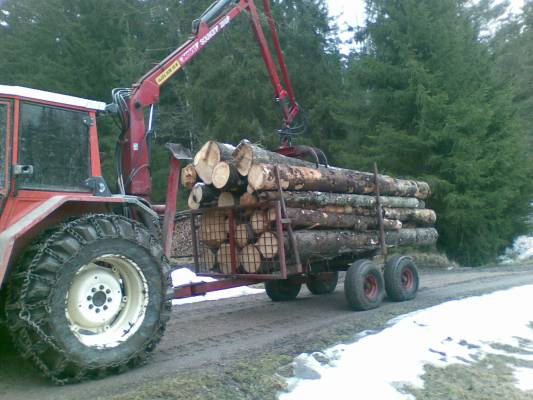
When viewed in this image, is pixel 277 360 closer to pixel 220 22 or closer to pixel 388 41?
pixel 220 22

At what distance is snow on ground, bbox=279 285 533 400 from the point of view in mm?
4375

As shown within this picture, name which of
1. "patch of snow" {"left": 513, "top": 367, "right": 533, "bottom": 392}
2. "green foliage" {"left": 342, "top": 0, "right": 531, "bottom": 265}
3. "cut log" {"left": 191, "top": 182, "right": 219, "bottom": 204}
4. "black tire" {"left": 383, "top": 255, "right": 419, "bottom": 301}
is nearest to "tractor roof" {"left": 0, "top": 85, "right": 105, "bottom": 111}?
"cut log" {"left": 191, "top": 182, "right": 219, "bottom": 204}

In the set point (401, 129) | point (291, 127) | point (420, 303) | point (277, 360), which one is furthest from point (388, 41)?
point (277, 360)

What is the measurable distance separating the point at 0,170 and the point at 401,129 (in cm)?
1342

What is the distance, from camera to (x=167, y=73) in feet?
23.6

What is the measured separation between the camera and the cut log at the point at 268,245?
687 centimetres

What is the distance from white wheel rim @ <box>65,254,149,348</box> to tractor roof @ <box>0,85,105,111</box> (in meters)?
1.58

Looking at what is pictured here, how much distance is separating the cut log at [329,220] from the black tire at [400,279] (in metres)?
0.63

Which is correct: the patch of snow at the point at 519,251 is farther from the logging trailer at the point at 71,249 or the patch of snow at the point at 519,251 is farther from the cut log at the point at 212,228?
the logging trailer at the point at 71,249

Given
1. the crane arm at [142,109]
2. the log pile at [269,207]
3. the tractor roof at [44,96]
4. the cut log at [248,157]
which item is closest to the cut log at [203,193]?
the log pile at [269,207]

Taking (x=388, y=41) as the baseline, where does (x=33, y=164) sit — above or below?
below

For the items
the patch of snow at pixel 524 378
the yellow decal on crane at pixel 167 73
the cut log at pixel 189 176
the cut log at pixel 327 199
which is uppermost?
the yellow decal on crane at pixel 167 73

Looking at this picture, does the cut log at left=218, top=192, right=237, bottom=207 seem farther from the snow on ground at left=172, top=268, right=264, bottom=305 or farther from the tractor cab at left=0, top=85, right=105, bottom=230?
the tractor cab at left=0, top=85, right=105, bottom=230

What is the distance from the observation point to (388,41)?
16766 millimetres
